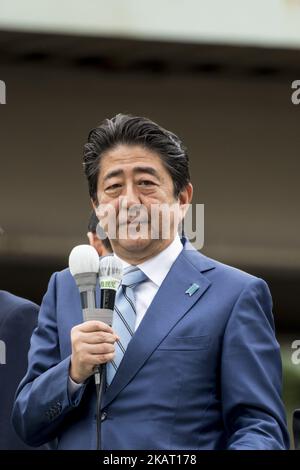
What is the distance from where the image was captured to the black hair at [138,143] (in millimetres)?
2795

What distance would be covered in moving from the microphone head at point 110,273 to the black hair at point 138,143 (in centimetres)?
34

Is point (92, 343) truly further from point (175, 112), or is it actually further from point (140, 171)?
point (175, 112)

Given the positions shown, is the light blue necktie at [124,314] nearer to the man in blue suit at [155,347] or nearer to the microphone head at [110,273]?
the man in blue suit at [155,347]

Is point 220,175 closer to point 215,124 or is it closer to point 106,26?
point 215,124

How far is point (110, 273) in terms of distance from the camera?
2.51 metres

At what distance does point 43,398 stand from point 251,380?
0.50m

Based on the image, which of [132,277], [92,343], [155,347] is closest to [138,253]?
[132,277]

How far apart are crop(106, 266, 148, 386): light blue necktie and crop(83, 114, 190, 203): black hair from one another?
8.7 inches

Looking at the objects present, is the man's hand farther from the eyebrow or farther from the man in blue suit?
the eyebrow

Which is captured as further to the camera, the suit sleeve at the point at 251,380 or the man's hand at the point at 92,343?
the suit sleeve at the point at 251,380

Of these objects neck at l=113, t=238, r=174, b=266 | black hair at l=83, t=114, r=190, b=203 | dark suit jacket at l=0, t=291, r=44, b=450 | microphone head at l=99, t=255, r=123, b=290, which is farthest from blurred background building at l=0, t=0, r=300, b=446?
microphone head at l=99, t=255, r=123, b=290

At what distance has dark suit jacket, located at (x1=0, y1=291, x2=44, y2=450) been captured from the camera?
314cm

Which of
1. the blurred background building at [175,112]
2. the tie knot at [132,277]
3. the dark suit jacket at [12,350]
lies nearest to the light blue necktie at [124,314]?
the tie knot at [132,277]

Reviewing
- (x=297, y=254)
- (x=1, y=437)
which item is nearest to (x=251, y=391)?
(x=1, y=437)
